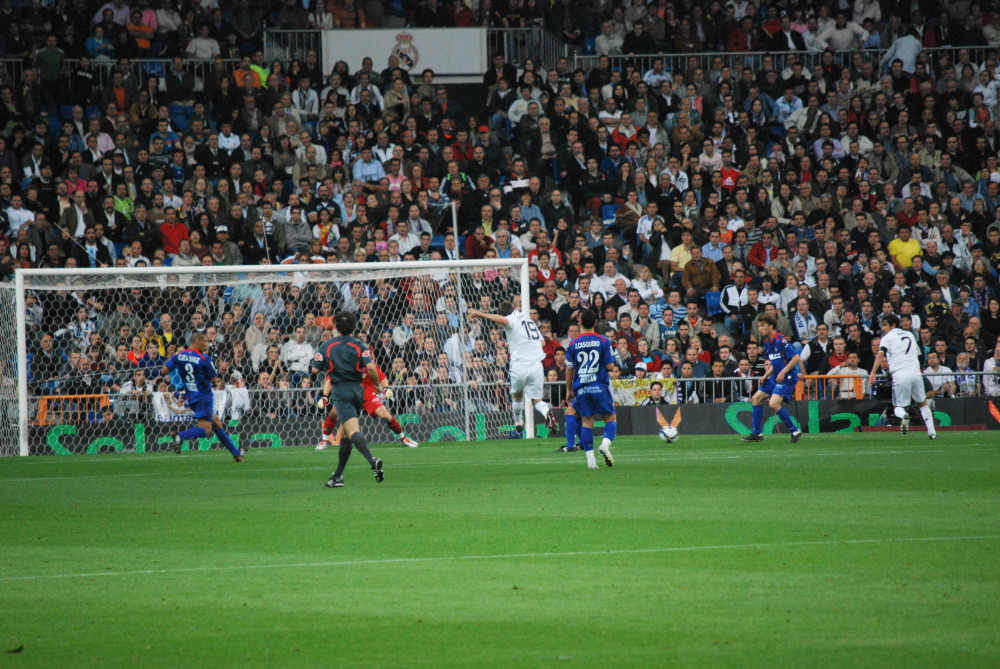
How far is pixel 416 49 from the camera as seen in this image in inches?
1112

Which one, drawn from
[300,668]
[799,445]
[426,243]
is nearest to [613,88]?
[426,243]

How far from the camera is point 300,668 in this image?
5031mm

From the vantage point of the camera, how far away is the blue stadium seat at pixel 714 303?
23594 millimetres

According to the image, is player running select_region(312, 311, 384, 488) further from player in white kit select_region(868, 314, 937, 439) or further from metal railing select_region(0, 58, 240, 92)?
metal railing select_region(0, 58, 240, 92)

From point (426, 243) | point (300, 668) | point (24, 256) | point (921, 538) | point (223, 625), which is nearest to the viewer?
point (300, 668)

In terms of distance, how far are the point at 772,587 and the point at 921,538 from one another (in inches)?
87.4

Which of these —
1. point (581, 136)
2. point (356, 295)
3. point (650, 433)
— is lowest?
point (650, 433)

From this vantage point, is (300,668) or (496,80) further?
(496,80)

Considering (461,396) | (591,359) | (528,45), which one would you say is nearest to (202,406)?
(461,396)

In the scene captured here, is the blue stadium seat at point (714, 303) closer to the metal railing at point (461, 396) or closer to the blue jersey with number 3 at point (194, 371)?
the metal railing at point (461, 396)

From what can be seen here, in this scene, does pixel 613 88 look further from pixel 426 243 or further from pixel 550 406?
pixel 550 406

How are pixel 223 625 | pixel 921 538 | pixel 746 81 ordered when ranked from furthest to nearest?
pixel 746 81 < pixel 921 538 < pixel 223 625

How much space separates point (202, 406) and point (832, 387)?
36.8ft

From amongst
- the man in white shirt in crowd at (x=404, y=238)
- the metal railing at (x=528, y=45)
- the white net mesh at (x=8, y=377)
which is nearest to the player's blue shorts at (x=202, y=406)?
the white net mesh at (x=8, y=377)
